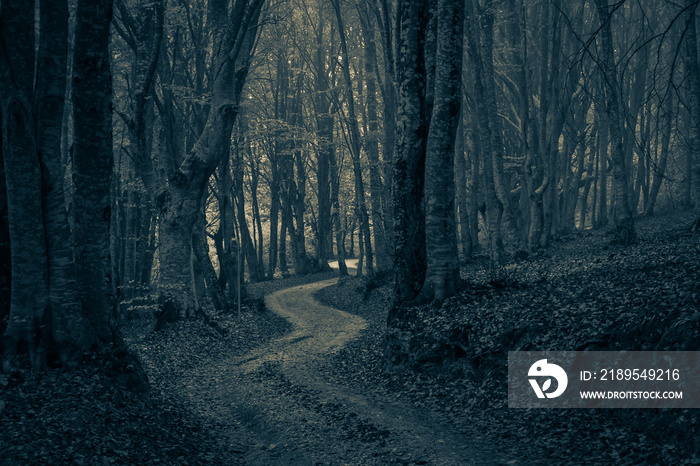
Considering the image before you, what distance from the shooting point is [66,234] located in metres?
6.75

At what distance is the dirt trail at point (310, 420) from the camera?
6.32m

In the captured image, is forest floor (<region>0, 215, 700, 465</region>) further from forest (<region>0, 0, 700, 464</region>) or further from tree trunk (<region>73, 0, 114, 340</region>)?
tree trunk (<region>73, 0, 114, 340</region>)

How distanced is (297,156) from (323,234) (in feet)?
20.6

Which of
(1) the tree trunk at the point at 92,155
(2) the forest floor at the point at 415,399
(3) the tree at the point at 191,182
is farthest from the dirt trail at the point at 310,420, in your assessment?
(3) the tree at the point at 191,182

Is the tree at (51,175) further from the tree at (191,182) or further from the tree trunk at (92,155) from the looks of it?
the tree at (191,182)

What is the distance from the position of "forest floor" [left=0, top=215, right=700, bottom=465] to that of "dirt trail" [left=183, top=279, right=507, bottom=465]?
0.03 metres

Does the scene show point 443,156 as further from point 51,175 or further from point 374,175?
point 374,175

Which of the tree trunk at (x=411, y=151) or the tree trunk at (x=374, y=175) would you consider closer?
the tree trunk at (x=411, y=151)

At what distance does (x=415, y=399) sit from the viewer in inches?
330

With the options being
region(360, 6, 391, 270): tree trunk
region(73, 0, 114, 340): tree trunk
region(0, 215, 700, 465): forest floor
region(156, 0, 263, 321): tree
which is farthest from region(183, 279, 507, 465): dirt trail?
region(360, 6, 391, 270): tree trunk

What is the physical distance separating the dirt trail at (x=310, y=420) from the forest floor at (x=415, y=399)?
0.03 meters

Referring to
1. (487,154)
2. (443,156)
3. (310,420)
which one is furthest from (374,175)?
(310,420)

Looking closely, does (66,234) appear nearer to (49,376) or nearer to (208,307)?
(49,376)

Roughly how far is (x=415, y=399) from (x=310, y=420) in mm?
1845
